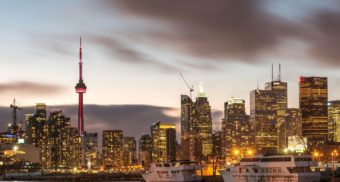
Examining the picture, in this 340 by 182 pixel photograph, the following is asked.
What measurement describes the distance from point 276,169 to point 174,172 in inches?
1365

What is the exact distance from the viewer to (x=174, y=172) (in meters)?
172

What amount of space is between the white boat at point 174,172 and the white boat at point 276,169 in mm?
18959

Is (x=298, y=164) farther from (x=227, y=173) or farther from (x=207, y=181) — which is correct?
(x=207, y=181)

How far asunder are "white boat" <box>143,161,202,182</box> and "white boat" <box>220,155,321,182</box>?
1896cm

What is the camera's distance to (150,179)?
176 m

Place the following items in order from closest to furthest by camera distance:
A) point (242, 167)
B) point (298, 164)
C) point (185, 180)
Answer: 1. point (298, 164)
2. point (242, 167)
3. point (185, 180)

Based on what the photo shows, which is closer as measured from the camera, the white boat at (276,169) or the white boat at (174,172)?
the white boat at (276,169)

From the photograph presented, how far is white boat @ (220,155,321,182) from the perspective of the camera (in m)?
142

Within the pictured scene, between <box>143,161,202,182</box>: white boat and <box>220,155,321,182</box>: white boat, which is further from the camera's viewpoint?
<box>143,161,202,182</box>: white boat

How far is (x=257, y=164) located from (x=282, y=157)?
701 centimetres

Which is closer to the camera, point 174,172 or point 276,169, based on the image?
point 276,169

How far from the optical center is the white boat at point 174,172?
17162cm

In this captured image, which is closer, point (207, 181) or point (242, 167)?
point (242, 167)

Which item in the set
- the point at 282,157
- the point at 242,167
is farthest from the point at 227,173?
the point at 282,157
